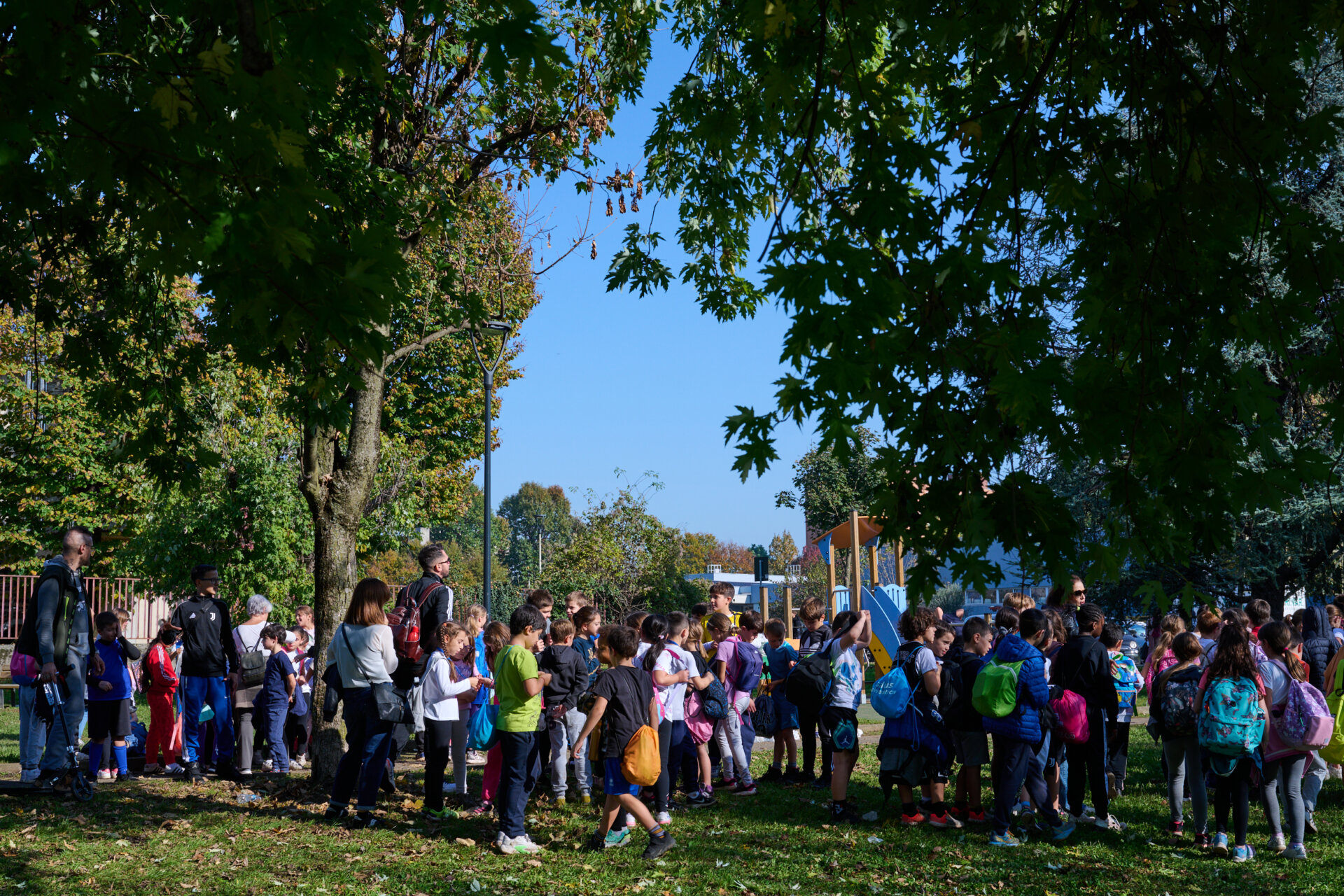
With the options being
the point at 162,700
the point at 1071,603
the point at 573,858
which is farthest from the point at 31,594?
the point at 1071,603

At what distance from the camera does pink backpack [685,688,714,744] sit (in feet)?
31.8

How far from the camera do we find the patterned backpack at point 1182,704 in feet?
26.2

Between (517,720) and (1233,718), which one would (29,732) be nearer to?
(517,720)

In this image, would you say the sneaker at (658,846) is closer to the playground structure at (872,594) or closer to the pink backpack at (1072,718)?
the pink backpack at (1072,718)

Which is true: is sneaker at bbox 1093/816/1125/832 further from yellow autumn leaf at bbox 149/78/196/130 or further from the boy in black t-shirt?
yellow autumn leaf at bbox 149/78/196/130

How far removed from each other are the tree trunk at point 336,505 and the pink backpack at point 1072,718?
6.29 metres

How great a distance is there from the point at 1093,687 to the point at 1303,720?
1.45 m

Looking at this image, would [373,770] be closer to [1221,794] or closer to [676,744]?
[676,744]

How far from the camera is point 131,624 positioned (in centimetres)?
3031

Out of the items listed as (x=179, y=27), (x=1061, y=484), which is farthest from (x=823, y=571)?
(x=179, y=27)

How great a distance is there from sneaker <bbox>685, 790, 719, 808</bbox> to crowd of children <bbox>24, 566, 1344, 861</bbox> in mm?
17

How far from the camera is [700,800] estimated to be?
9.66 metres

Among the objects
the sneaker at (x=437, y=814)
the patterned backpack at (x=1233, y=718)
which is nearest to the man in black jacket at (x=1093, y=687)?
the patterned backpack at (x=1233, y=718)

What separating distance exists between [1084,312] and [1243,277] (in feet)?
2.40
